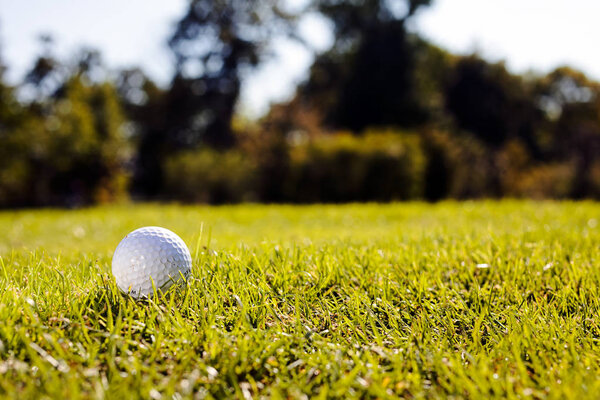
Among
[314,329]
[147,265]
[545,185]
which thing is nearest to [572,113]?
[545,185]

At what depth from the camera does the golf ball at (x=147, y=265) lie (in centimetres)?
233

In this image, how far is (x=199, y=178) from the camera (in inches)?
606

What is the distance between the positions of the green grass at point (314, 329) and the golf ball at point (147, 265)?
0.25 feet

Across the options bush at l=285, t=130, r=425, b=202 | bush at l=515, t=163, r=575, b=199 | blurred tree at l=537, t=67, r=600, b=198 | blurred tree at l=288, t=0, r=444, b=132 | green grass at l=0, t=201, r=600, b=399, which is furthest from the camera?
blurred tree at l=537, t=67, r=600, b=198

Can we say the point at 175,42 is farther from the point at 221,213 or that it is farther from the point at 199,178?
the point at 221,213

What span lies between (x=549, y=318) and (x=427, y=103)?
77.6 ft

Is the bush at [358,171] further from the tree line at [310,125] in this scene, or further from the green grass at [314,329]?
the green grass at [314,329]

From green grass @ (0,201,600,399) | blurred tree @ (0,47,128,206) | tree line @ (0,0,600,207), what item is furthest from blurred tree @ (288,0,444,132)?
green grass @ (0,201,600,399)

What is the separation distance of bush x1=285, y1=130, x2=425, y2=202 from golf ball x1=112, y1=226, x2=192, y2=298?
36.6 feet

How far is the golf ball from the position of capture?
7.64 ft

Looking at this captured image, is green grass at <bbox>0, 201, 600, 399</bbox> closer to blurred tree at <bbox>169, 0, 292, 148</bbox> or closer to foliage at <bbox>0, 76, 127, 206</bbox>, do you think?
foliage at <bbox>0, 76, 127, 206</bbox>

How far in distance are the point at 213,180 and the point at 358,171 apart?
5.13 meters

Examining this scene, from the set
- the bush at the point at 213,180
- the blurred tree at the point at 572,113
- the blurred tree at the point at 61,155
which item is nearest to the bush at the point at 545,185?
the blurred tree at the point at 572,113

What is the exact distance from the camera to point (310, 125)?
892 inches
